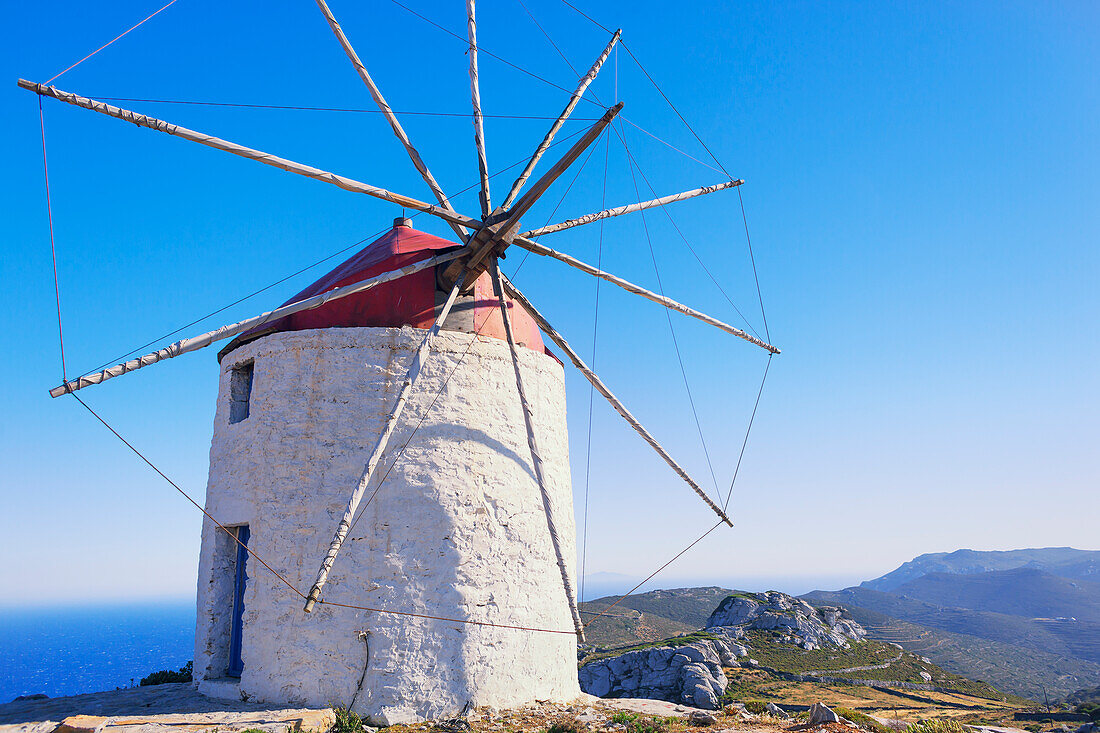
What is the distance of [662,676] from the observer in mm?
22984

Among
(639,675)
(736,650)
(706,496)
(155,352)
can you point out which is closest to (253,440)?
(155,352)

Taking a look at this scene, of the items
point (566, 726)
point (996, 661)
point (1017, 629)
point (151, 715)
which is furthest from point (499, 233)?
point (1017, 629)

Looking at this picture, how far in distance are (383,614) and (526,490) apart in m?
2.66

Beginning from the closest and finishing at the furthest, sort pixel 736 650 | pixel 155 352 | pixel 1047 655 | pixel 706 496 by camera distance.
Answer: pixel 155 352
pixel 706 496
pixel 736 650
pixel 1047 655

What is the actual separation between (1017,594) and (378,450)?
166 metres

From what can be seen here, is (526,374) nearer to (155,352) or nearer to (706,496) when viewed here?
(706,496)

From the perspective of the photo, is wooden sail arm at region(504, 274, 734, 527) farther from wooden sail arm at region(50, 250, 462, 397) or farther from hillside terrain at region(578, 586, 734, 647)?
hillside terrain at region(578, 586, 734, 647)

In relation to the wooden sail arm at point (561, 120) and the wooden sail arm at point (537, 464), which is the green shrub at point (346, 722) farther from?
the wooden sail arm at point (561, 120)

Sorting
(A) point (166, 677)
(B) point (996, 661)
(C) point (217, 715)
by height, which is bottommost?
(B) point (996, 661)

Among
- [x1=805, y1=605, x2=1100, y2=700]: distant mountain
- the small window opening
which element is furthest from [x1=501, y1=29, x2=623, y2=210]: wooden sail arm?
[x1=805, y1=605, x2=1100, y2=700]: distant mountain

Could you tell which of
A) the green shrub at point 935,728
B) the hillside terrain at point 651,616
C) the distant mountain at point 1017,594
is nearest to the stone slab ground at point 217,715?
the green shrub at point 935,728

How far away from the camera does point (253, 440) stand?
9688 mm

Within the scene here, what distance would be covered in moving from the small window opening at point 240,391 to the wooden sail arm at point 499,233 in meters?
3.59

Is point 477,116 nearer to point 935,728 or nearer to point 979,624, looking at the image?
point 935,728
